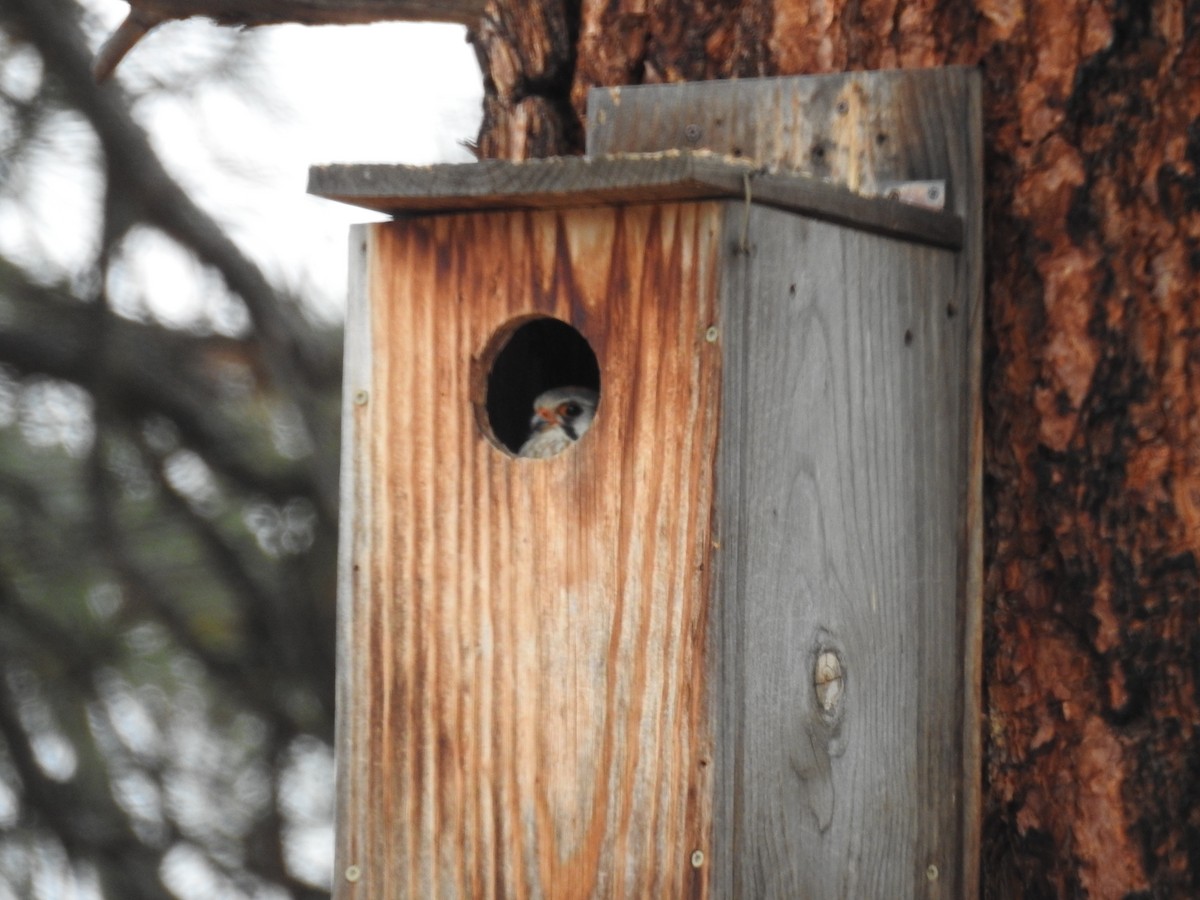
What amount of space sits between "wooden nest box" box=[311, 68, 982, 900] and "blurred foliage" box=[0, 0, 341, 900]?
57.5 inches

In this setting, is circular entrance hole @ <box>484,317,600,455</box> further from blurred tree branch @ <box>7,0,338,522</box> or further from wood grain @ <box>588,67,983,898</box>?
blurred tree branch @ <box>7,0,338,522</box>

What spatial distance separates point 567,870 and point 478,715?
0.57ft

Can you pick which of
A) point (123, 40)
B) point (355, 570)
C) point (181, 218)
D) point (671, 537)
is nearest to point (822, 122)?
point (671, 537)

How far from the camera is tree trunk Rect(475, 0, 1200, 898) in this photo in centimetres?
175

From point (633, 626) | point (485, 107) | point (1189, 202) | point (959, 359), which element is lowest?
point (633, 626)

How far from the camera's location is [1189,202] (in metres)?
1.75

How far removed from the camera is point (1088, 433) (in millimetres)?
1789

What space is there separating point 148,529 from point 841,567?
190 centimetres

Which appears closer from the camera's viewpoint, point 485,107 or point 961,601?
point 961,601

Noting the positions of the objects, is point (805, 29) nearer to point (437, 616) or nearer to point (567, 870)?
point (437, 616)

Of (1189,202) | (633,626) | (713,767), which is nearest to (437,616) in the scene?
(633,626)

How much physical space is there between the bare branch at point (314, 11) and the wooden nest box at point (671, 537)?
27.8 inches

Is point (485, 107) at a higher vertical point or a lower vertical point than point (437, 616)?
higher

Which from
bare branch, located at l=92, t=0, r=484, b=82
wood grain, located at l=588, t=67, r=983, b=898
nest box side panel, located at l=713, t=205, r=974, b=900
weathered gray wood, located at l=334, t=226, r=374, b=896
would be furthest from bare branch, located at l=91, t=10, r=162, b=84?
nest box side panel, located at l=713, t=205, r=974, b=900
